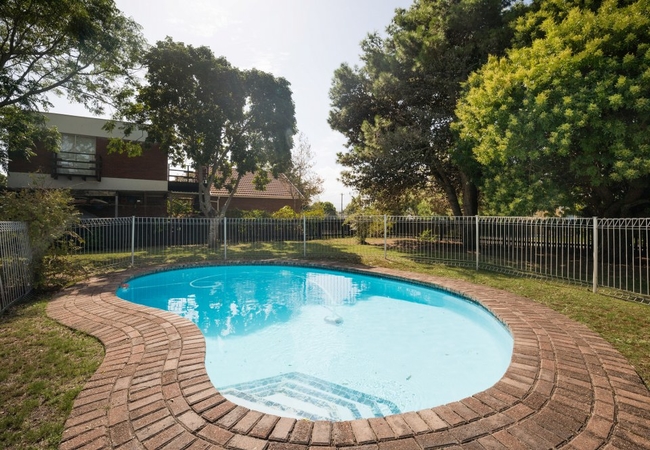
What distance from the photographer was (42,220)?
276 inches

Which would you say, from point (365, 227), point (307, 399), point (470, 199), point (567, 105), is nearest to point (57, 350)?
point (307, 399)

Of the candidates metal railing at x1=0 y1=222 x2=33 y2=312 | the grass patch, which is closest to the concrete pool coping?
the grass patch

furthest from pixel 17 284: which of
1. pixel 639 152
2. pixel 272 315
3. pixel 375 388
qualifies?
pixel 639 152

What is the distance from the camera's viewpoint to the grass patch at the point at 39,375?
2342mm

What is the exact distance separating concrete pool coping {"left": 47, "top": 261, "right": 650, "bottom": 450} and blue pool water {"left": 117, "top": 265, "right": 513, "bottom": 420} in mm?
1049

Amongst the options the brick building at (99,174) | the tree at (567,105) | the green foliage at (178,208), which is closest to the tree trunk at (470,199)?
the tree at (567,105)

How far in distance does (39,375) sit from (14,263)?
15.1ft

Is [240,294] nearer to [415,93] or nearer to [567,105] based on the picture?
[567,105]

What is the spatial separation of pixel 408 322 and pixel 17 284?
8.56 m

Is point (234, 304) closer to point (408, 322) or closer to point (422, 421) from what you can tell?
point (408, 322)

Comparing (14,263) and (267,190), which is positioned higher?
(267,190)

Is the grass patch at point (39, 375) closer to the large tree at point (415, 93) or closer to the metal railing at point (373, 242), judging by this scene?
the metal railing at point (373, 242)

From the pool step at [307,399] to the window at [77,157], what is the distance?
2048 cm

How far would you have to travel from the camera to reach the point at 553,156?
979 cm
